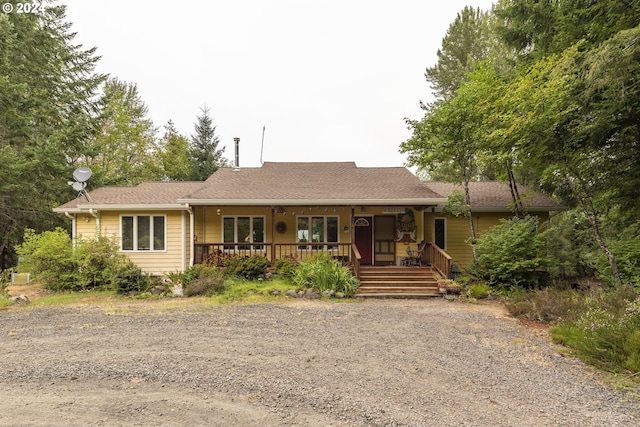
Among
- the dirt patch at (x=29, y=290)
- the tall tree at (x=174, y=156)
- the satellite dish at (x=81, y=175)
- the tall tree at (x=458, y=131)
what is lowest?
the dirt patch at (x=29, y=290)

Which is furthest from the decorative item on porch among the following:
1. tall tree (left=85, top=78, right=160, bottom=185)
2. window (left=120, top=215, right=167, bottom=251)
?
tall tree (left=85, top=78, right=160, bottom=185)

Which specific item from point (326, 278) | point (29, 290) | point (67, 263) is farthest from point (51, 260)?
point (326, 278)

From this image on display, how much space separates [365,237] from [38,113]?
648 inches

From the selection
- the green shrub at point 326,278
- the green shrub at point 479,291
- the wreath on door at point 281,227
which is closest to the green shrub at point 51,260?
the wreath on door at point 281,227

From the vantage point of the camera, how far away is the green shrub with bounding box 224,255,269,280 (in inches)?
408

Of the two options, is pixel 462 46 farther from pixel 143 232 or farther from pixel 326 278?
pixel 143 232

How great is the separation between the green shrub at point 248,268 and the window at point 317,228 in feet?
7.77

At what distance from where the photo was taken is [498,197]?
12.9 metres

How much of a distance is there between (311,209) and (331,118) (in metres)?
22.1

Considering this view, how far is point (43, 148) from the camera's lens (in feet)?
44.7

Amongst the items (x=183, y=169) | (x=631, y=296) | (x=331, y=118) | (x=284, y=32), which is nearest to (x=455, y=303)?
(x=631, y=296)

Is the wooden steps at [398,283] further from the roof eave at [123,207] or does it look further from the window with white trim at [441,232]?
the roof eave at [123,207]

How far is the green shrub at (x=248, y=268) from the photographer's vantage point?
10352 mm

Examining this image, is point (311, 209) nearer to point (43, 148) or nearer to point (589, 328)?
point (589, 328)
